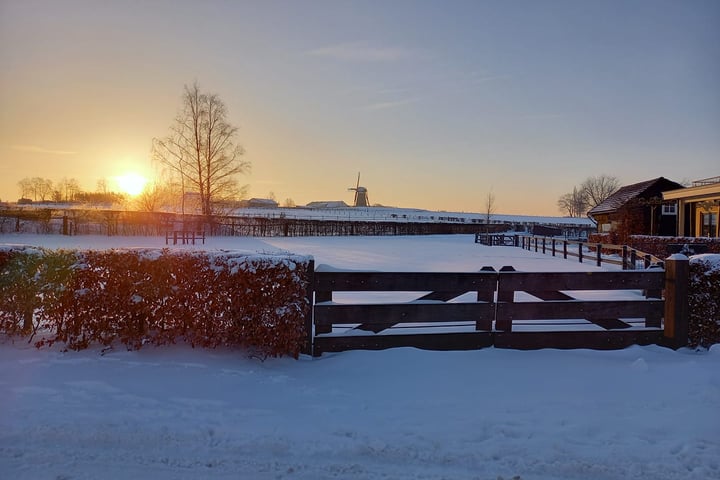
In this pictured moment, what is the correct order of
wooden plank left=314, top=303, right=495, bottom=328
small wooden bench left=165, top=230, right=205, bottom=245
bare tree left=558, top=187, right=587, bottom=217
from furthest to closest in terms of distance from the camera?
1. bare tree left=558, top=187, right=587, bottom=217
2. small wooden bench left=165, top=230, right=205, bottom=245
3. wooden plank left=314, top=303, right=495, bottom=328

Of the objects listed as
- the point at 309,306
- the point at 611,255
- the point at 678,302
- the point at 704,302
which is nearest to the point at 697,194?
the point at 611,255

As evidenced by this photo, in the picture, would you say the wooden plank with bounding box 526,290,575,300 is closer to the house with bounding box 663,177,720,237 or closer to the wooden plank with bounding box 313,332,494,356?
the wooden plank with bounding box 313,332,494,356

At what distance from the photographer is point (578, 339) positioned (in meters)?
5.29

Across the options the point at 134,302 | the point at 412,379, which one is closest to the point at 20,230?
the point at 134,302

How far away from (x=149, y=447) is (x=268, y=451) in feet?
2.77

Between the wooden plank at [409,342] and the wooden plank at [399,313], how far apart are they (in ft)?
0.57

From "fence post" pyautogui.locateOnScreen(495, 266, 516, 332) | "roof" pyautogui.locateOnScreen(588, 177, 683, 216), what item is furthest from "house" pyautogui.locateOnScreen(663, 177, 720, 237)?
"fence post" pyautogui.locateOnScreen(495, 266, 516, 332)

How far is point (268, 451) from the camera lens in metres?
3.13

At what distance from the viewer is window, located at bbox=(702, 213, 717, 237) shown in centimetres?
2498

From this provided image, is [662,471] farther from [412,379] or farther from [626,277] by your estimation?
[626,277]

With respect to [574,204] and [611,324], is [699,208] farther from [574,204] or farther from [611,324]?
[574,204]

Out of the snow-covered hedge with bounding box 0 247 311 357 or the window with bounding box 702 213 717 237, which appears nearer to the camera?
the snow-covered hedge with bounding box 0 247 311 357

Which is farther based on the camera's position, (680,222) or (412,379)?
(680,222)

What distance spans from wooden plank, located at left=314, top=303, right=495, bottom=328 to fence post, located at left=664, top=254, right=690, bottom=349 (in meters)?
2.12
